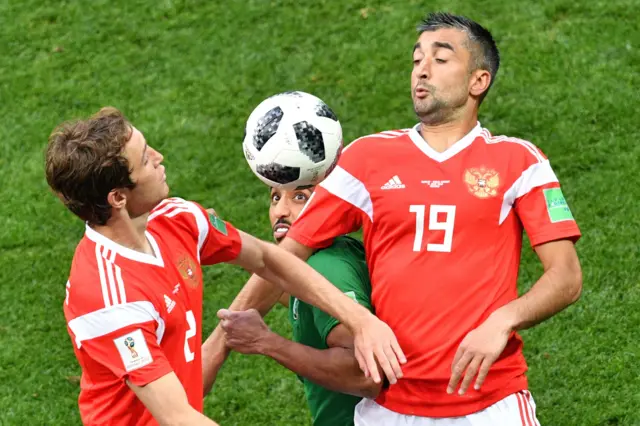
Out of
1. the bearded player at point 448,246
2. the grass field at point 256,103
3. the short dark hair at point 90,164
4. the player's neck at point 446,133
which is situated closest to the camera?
the short dark hair at point 90,164

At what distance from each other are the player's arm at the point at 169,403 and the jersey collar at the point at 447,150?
176cm

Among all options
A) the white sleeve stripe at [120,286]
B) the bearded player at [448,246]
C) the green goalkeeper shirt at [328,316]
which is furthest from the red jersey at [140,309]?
the bearded player at [448,246]

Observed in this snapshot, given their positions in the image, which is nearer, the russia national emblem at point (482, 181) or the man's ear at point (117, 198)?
the man's ear at point (117, 198)

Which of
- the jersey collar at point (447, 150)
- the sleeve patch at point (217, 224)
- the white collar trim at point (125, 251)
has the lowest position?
the sleeve patch at point (217, 224)

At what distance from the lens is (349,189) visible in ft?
19.8

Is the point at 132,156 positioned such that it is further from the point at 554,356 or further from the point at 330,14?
the point at 330,14

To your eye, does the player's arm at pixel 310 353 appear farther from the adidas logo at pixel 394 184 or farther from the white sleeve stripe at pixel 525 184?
the white sleeve stripe at pixel 525 184

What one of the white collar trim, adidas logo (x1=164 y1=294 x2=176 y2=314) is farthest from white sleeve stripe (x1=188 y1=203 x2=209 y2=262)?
adidas logo (x1=164 y1=294 x2=176 y2=314)

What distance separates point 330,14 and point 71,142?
610 centimetres

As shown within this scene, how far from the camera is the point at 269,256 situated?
571 cm

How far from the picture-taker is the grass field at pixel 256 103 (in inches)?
326

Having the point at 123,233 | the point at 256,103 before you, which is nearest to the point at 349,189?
the point at 123,233

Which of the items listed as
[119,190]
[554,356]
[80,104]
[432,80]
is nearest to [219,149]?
[80,104]

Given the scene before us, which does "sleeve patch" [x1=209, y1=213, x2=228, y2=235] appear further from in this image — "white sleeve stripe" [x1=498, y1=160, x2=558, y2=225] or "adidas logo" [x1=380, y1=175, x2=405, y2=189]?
"white sleeve stripe" [x1=498, y1=160, x2=558, y2=225]
